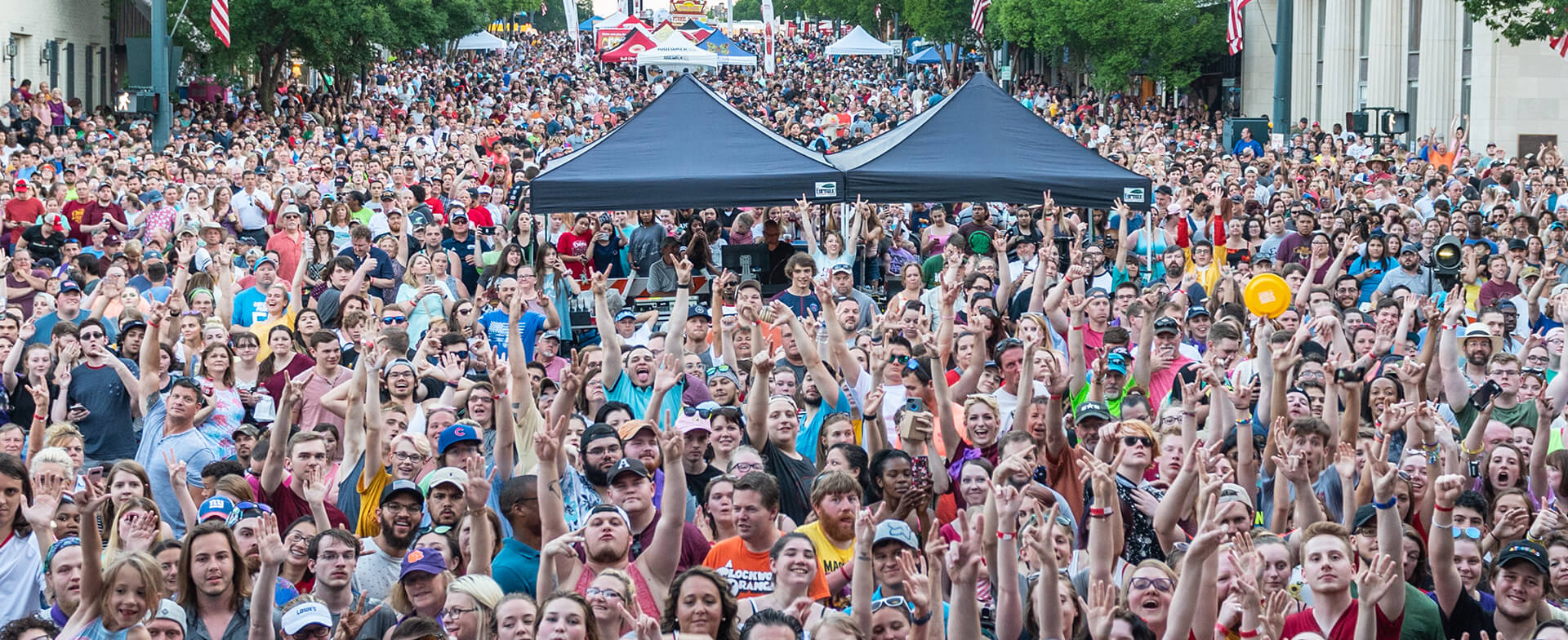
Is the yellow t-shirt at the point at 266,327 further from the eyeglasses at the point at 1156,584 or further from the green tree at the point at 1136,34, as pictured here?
the green tree at the point at 1136,34

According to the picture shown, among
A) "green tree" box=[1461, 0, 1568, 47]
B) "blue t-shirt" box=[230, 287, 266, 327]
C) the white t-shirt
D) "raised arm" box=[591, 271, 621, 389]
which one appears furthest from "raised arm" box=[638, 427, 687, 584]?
"green tree" box=[1461, 0, 1568, 47]

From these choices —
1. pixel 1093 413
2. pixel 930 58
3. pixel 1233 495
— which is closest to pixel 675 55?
pixel 930 58

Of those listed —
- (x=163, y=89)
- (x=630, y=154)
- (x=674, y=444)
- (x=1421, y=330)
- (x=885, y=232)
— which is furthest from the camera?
(x=163, y=89)

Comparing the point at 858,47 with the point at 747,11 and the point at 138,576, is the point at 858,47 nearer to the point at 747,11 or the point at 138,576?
the point at 138,576

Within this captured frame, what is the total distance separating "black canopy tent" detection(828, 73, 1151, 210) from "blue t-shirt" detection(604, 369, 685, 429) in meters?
6.10

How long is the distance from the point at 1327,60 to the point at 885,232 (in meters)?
29.8

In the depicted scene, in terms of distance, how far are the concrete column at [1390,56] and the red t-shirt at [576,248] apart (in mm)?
27192

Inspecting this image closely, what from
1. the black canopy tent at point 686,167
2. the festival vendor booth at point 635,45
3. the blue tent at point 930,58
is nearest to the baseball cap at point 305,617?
the black canopy tent at point 686,167

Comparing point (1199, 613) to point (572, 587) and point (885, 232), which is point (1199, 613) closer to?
point (572, 587)

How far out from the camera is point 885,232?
719 inches

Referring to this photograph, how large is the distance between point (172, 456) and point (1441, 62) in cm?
3317

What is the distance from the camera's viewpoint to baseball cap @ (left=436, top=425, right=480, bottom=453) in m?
8.32

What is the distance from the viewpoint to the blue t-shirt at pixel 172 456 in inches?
355

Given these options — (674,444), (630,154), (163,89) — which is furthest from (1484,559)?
(163,89)
